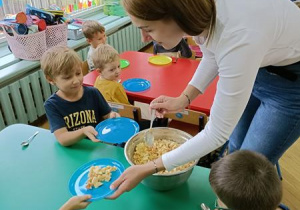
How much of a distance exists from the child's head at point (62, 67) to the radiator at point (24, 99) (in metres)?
1.15

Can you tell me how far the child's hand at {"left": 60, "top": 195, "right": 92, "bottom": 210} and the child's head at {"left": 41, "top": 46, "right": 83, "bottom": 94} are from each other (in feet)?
2.34

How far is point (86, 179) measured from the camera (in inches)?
35.9

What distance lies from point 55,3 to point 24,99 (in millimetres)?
1323

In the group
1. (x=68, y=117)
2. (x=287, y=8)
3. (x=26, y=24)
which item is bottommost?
(x=68, y=117)

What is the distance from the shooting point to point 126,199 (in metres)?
0.87

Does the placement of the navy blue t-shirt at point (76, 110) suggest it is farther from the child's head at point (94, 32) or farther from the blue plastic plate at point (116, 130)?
the child's head at point (94, 32)

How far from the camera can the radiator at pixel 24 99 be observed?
2.32 m

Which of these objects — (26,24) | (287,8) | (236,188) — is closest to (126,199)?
(236,188)

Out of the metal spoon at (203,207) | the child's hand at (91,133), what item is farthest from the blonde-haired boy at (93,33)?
the metal spoon at (203,207)

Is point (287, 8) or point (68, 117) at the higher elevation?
point (287, 8)

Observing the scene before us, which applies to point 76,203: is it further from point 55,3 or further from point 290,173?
point 55,3

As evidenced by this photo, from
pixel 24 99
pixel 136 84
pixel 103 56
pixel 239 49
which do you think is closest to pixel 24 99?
pixel 24 99

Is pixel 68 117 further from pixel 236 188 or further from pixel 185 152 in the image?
pixel 236 188

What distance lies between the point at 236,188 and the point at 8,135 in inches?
40.4
